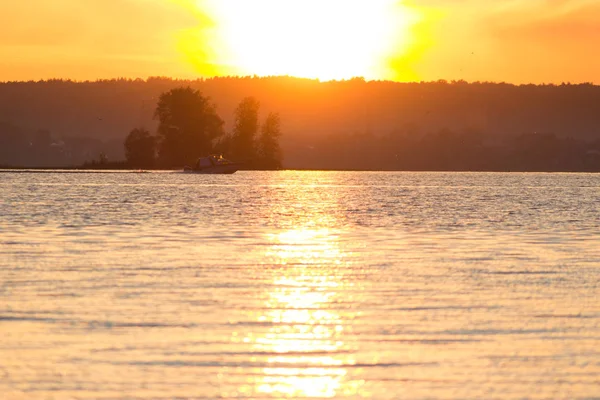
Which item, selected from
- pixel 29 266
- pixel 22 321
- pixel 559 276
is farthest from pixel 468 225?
pixel 22 321

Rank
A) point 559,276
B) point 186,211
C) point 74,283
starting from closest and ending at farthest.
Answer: point 74,283 → point 559,276 → point 186,211

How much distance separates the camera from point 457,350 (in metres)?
23.0

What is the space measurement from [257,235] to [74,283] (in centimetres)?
2910

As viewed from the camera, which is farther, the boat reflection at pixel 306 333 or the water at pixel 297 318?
the water at pixel 297 318

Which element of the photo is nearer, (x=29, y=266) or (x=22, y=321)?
(x=22, y=321)

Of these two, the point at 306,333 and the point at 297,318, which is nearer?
the point at 306,333

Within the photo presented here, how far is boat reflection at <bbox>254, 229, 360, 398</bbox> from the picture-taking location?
19.5 metres

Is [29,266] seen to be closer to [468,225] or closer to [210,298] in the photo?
[210,298]

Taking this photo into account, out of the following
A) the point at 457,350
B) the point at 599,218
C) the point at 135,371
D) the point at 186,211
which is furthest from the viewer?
the point at 186,211

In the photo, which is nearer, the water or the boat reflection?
the boat reflection

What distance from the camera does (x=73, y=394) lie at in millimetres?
18672

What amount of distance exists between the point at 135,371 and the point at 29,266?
21517 millimetres

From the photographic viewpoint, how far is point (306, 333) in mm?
25188

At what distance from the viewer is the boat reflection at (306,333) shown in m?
19.5
